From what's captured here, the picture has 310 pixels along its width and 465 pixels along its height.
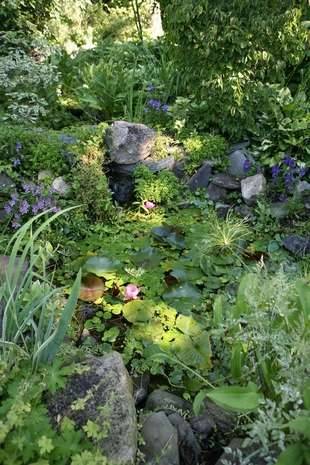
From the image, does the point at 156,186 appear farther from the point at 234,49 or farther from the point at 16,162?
the point at 234,49

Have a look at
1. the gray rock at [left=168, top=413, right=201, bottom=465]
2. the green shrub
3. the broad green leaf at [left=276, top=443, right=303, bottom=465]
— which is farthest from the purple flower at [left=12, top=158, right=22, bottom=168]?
the broad green leaf at [left=276, top=443, right=303, bottom=465]

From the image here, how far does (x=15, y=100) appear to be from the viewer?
A: 5.48 m

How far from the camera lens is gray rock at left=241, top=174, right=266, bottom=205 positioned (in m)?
4.12

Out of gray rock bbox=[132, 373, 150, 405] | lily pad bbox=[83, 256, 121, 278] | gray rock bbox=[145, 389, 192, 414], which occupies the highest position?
lily pad bbox=[83, 256, 121, 278]

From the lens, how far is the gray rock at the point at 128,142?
4348 mm

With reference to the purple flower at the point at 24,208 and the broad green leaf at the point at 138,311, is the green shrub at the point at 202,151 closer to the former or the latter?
the purple flower at the point at 24,208

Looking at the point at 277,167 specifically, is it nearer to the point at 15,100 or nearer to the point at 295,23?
the point at 295,23

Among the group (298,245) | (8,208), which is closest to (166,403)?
(298,245)

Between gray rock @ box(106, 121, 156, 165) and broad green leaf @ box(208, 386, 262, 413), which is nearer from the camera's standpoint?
broad green leaf @ box(208, 386, 262, 413)

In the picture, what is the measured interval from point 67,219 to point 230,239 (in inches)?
50.5

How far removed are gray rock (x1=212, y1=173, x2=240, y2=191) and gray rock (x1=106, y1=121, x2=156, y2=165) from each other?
2.32 feet

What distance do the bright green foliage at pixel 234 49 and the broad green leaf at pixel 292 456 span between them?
334cm

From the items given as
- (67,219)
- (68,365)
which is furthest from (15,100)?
(68,365)

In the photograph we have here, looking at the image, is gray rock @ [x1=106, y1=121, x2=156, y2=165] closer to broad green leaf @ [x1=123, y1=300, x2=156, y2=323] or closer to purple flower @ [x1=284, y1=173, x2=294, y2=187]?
purple flower @ [x1=284, y1=173, x2=294, y2=187]
